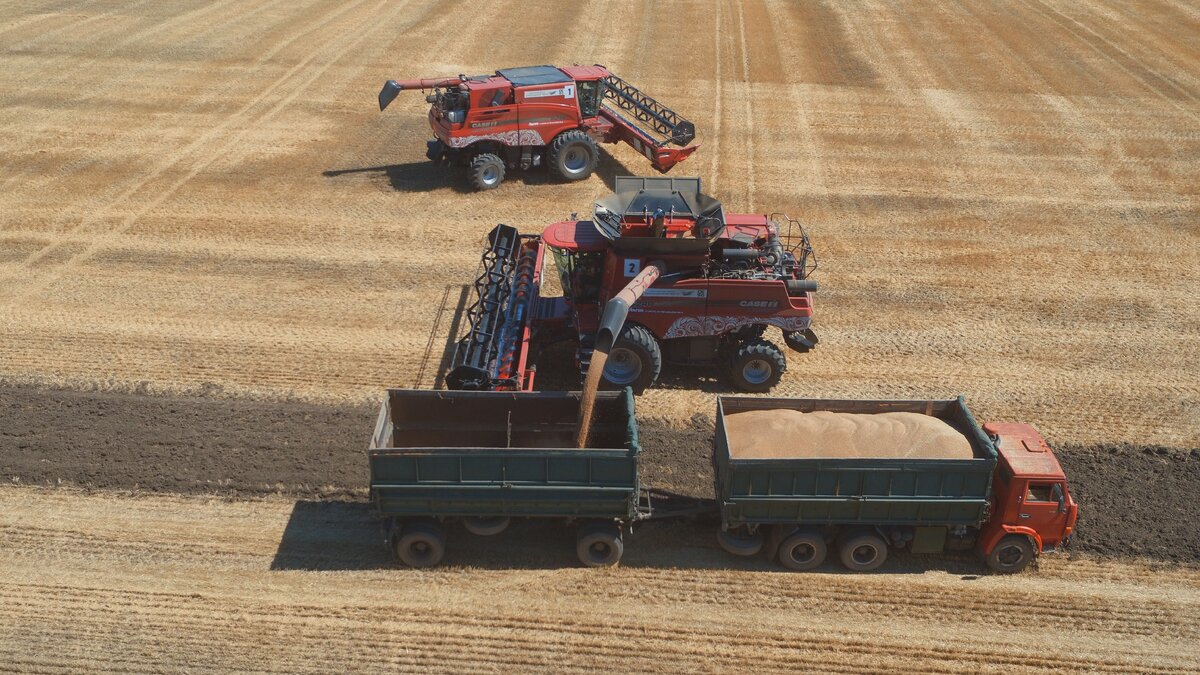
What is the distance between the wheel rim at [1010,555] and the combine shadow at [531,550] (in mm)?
274

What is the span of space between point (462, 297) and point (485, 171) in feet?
16.5

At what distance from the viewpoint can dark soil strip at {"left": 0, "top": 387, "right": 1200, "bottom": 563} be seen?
1309 cm

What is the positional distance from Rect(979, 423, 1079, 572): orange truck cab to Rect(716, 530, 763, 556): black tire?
2.54 m

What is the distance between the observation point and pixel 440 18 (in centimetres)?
3519

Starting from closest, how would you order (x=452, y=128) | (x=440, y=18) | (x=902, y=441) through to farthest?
1. (x=902, y=441)
2. (x=452, y=128)
3. (x=440, y=18)

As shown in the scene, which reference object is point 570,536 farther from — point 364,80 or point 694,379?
point 364,80

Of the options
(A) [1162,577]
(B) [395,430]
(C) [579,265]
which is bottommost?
(A) [1162,577]

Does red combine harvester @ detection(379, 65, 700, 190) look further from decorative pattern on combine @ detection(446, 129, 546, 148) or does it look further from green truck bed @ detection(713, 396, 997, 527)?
green truck bed @ detection(713, 396, 997, 527)

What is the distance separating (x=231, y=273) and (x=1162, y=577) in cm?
1537

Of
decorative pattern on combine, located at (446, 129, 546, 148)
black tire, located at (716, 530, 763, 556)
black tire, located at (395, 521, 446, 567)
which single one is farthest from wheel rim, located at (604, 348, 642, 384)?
decorative pattern on combine, located at (446, 129, 546, 148)

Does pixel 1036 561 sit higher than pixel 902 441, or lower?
lower

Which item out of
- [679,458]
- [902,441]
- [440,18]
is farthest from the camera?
[440,18]

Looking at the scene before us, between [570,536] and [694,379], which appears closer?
[570,536]

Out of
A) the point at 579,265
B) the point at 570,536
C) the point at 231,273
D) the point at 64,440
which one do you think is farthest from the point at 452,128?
the point at 570,536
